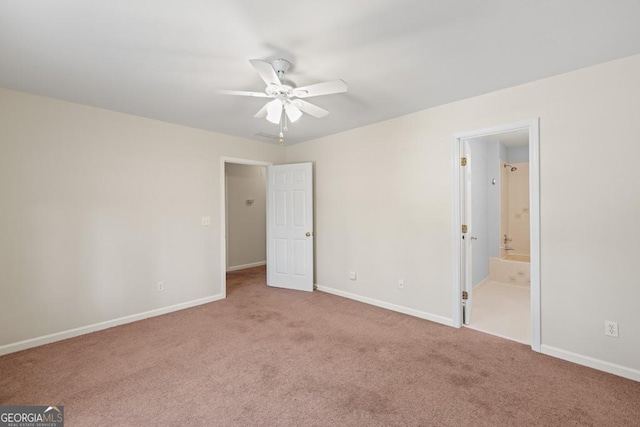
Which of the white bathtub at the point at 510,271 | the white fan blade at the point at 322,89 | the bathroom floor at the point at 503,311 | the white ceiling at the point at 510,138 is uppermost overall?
the white ceiling at the point at 510,138

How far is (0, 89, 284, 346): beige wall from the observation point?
2.68 m

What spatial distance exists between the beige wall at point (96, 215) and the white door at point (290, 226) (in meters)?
1.01

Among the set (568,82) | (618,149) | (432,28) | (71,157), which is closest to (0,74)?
(71,157)

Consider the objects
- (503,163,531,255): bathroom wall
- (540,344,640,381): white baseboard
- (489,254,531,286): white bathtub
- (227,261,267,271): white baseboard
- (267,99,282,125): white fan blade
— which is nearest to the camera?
(540,344,640,381): white baseboard

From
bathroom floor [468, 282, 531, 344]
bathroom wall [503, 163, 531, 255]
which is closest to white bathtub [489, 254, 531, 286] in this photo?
bathroom floor [468, 282, 531, 344]

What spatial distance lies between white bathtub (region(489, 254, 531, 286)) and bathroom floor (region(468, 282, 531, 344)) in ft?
0.37

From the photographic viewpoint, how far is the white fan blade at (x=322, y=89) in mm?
2012

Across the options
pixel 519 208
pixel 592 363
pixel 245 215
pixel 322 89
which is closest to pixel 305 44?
pixel 322 89

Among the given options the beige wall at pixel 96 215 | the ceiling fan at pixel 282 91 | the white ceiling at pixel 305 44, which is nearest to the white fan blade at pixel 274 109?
the ceiling fan at pixel 282 91

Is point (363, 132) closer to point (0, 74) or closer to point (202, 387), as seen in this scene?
point (202, 387)

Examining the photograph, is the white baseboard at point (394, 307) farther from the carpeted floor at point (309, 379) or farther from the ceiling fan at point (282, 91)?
the ceiling fan at point (282, 91)

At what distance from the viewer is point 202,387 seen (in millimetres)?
2090

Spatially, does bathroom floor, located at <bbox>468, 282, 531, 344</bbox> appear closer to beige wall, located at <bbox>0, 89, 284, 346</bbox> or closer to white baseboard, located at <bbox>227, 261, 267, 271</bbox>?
beige wall, located at <bbox>0, 89, 284, 346</bbox>

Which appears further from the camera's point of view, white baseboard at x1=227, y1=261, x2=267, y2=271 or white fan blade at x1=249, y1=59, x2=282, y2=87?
white baseboard at x1=227, y1=261, x2=267, y2=271
